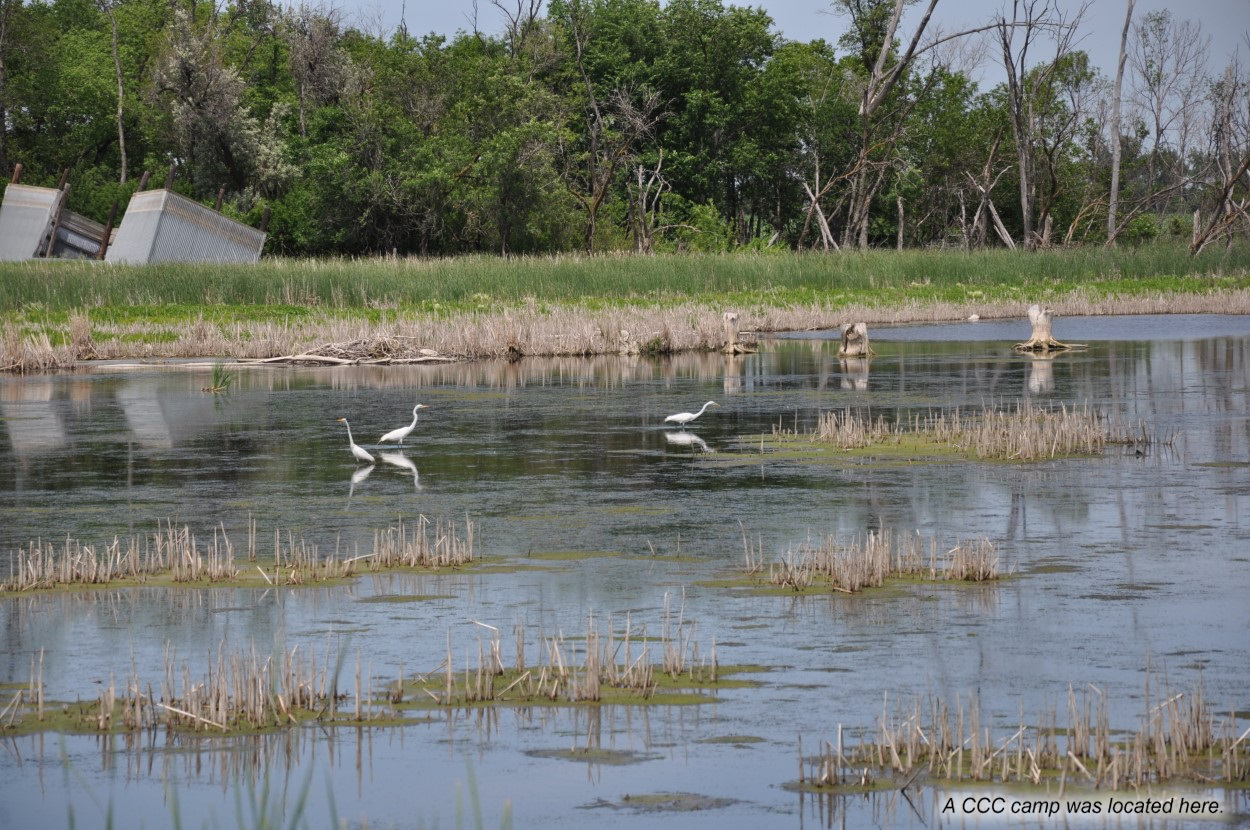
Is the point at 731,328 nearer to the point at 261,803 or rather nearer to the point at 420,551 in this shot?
the point at 420,551

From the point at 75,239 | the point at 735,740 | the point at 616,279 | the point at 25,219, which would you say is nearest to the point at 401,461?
the point at 735,740

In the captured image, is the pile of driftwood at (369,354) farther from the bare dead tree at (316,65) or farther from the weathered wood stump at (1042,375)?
the bare dead tree at (316,65)

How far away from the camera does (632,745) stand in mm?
7410

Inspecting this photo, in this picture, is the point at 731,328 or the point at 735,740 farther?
the point at 731,328

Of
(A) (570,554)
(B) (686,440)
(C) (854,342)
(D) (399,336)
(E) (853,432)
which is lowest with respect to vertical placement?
(A) (570,554)

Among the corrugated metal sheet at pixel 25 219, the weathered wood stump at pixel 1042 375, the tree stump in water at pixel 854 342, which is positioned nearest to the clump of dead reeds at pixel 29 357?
the tree stump in water at pixel 854 342

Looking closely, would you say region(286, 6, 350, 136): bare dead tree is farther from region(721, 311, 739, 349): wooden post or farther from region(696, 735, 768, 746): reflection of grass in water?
region(696, 735, 768, 746): reflection of grass in water

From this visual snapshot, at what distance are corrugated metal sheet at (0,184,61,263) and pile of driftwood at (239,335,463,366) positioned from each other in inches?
921

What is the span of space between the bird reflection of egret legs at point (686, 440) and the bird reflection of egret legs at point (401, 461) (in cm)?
308

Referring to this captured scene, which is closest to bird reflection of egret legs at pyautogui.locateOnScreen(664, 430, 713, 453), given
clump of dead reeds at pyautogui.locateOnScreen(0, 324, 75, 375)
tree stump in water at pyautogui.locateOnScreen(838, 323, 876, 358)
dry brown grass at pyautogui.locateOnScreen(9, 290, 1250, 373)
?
tree stump in water at pyautogui.locateOnScreen(838, 323, 876, 358)

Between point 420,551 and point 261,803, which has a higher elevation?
point 420,551

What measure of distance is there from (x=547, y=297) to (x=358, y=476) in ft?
85.3

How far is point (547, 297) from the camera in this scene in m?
41.9

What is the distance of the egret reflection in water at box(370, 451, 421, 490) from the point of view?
16188mm
